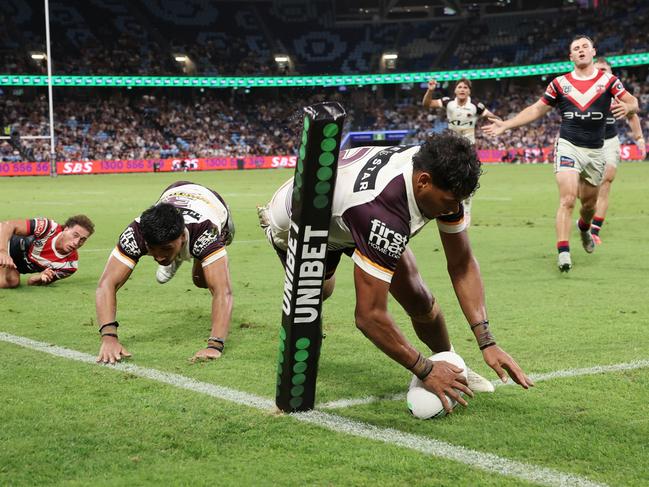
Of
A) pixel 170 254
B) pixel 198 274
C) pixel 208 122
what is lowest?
pixel 208 122

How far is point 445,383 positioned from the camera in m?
4.16

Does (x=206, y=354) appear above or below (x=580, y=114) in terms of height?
below

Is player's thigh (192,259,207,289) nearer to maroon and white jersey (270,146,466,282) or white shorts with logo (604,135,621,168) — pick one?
maroon and white jersey (270,146,466,282)

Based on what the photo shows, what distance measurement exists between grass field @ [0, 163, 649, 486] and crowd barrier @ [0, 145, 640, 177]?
37.9 metres

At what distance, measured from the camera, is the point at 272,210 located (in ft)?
17.1

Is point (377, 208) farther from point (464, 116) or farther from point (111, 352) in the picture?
point (464, 116)

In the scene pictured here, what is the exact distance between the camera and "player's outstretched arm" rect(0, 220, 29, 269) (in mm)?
8195

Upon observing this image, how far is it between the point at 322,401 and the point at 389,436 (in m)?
0.74

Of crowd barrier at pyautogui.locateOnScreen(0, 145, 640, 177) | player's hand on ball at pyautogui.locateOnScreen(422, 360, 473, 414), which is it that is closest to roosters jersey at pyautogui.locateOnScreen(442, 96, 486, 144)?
player's hand on ball at pyautogui.locateOnScreen(422, 360, 473, 414)

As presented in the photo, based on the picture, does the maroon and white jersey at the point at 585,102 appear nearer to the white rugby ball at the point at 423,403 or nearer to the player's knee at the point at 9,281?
the player's knee at the point at 9,281

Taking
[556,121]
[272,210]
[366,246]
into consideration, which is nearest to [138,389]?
[272,210]

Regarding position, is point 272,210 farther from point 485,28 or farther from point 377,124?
point 485,28

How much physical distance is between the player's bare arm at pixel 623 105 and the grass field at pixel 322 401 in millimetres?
1961

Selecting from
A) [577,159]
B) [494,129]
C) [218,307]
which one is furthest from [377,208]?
[577,159]
